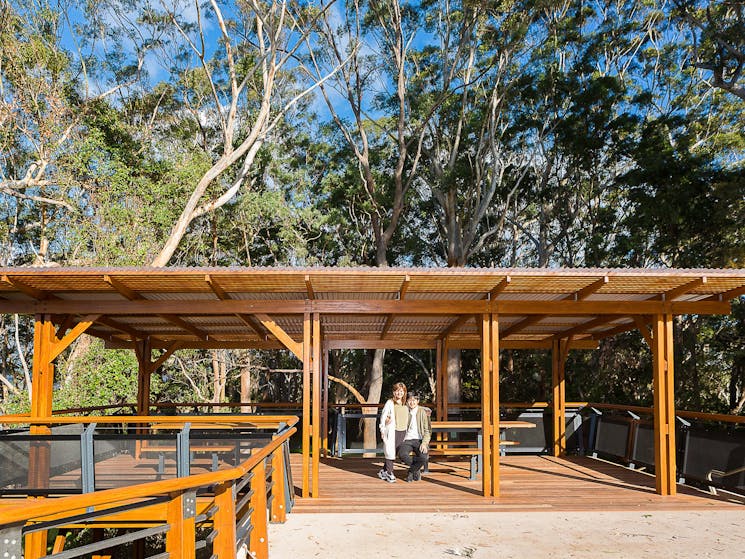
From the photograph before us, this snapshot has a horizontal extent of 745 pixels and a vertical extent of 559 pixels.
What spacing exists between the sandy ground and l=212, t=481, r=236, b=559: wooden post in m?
1.80

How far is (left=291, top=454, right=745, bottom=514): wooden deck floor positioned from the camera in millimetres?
8555

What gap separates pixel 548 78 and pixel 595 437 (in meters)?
14.4

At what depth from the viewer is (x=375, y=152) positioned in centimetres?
2695

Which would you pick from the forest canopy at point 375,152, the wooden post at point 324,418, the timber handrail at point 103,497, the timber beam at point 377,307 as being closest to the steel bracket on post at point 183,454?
the timber beam at point 377,307

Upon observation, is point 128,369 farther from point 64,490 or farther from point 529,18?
point 529,18

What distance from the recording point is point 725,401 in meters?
22.4

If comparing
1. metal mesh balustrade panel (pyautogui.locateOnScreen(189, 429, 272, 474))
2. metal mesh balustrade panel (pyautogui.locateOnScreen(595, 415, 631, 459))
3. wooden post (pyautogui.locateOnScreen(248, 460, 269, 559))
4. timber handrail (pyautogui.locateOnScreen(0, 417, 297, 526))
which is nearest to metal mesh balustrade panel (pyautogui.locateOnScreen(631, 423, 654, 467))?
metal mesh balustrade panel (pyautogui.locateOnScreen(595, 415, 631, 459))

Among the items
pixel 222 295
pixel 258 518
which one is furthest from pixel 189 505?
pixel 222 295

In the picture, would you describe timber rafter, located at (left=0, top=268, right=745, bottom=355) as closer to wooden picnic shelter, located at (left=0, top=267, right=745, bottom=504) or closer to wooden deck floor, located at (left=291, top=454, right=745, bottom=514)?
wooden picnic shelter, located at (left=0, top=267, right=745, bottom=504)

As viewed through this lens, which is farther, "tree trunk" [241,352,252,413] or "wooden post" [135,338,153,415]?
"tree trunk" [241,352,252,413]

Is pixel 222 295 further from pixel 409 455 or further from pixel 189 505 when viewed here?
pixel 189 505

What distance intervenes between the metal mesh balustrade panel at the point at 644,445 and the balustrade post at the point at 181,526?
360 inches

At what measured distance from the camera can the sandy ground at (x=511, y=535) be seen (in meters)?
6.38

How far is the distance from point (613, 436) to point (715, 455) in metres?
3.30
